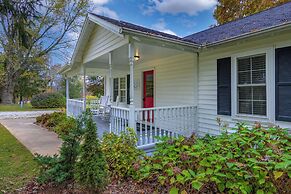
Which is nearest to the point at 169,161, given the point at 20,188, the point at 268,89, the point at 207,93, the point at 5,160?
the point at 20,188

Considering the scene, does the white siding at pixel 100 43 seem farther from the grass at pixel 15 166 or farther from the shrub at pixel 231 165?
the grass at pixel 15 166

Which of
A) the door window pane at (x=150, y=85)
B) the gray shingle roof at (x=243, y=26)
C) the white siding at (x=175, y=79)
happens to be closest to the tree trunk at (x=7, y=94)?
the white siding at (x=175, y=79)

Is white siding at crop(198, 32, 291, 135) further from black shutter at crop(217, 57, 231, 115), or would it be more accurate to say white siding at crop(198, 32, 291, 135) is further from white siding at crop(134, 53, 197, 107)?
white siding at crop(134, 53, 197, 107)

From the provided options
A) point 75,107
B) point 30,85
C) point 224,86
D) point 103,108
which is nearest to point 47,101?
point 75,107

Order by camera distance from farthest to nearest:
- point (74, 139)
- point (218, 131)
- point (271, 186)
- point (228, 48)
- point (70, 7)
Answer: point (70, 7)
point (218, 131)
point (228, 48)
point (74, 139)
point (271, 186)

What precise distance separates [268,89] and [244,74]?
0.70 metres

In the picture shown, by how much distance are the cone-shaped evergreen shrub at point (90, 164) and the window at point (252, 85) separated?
362 centimetres

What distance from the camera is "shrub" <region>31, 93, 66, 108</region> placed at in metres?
17.1

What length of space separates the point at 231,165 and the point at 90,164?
1.87 m

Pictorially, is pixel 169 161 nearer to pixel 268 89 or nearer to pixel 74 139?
pixel 74 139

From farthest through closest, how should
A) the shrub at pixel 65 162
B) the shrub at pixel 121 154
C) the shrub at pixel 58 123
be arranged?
the shrub at pixel 58 123
the shrub at pixel 121 154
the shrub at pixel 65 162

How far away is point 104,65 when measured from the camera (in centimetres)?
856

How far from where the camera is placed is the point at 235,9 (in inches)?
658

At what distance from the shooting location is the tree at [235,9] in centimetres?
1545
